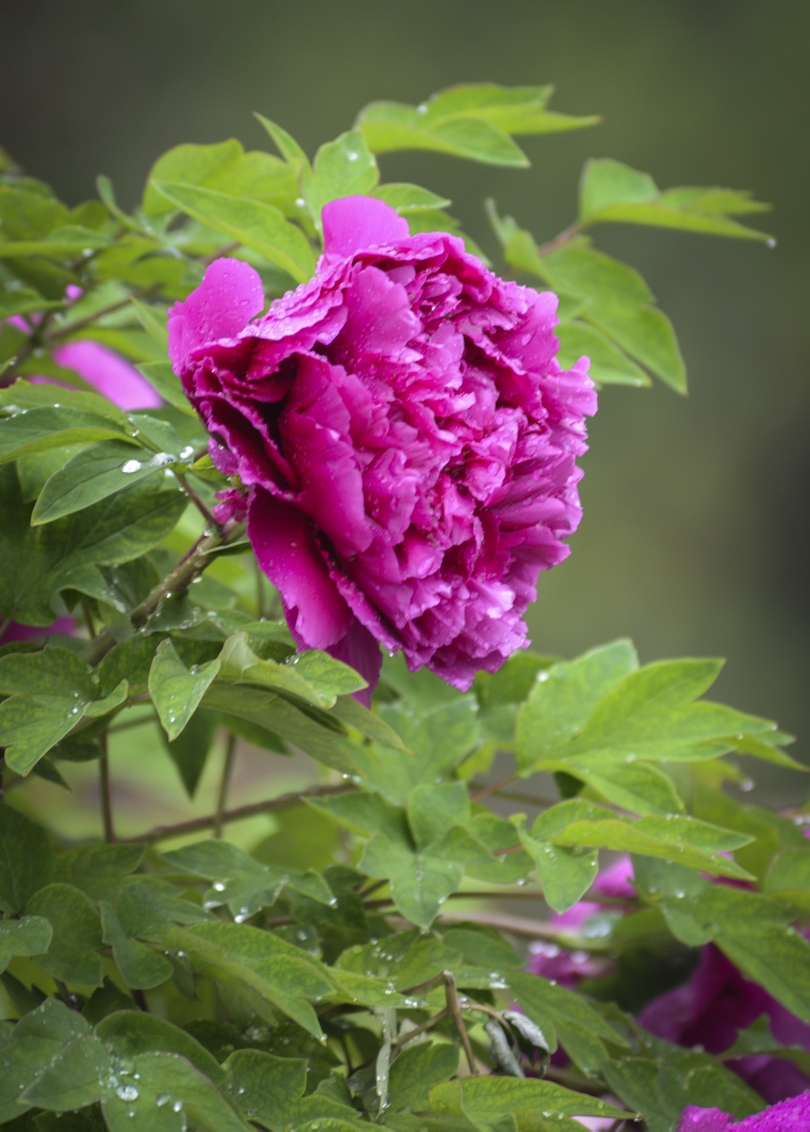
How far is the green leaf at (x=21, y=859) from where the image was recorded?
276 mm

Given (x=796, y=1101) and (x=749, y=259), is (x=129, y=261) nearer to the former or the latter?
(x=796, y=1101)

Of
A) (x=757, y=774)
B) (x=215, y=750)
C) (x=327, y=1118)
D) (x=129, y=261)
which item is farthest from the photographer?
(x=757, y=774)

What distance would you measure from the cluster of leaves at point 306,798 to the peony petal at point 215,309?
33mm

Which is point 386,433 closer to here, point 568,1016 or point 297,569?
point 297,569

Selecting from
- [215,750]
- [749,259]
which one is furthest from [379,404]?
[749,259]

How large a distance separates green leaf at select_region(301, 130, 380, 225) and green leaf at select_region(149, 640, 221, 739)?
165mm

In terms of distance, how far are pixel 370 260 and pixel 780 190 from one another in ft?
7.77

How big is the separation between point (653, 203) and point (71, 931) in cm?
37

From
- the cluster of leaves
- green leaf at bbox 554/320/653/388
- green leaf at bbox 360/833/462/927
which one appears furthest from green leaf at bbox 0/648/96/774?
green leaf at bbox 554/320/653/388

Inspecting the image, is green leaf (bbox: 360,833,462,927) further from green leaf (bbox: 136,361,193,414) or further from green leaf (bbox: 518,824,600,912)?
green leaf (bbox: 136,361,193,414)

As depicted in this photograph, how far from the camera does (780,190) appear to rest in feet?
7.61

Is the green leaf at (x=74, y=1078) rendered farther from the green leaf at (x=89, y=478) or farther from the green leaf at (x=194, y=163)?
the green leaf at (x=194, y=163)

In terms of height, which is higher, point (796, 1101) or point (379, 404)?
point (379, 404)

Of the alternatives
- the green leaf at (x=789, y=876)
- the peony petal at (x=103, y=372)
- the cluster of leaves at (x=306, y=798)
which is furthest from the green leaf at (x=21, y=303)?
the green leaf at (x=789, y=876)
